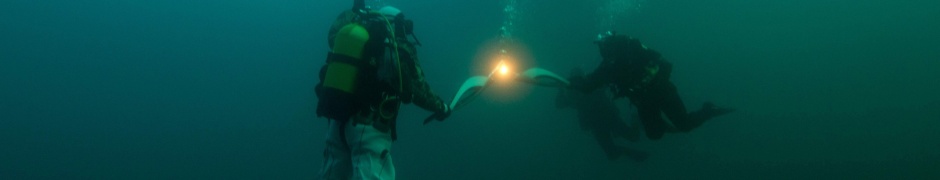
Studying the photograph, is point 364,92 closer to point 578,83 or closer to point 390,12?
point 390,12

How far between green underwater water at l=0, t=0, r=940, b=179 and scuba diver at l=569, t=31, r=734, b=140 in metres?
10.3

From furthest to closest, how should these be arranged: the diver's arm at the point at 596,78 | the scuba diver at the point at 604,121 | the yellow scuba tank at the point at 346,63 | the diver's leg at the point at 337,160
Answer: the scuba diver at the point at 604,121 < the diver's arm at the point at 596,78 < the diver's leg at the point at 337,160 < the yellow scuba tank at the point at 346,63

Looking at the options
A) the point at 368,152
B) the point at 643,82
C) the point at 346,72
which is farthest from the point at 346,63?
the point at 643,82

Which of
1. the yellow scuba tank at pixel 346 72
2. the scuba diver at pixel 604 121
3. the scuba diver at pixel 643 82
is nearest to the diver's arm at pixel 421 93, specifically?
the yellow scuba tank at pixel 346 72

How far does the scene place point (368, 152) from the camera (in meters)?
3.98

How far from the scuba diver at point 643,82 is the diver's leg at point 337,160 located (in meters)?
4.32

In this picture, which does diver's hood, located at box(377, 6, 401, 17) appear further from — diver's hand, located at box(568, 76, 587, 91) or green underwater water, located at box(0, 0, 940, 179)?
green underwater water, located at box(0, 0, 940, 179)

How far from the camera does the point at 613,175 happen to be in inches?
722

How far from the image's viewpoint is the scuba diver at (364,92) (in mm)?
3775

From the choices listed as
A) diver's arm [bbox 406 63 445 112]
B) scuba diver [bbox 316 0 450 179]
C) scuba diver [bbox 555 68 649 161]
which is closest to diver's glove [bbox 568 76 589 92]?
scuba diver [bbox 555 68 649 161]

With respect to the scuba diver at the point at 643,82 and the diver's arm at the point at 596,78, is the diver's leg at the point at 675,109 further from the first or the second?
the diver's arm at the point at 596,78

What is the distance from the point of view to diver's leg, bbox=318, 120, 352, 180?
4.11m

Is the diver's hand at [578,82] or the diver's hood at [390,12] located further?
the diver's hand at [578,82]

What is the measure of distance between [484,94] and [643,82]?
1527 cm
